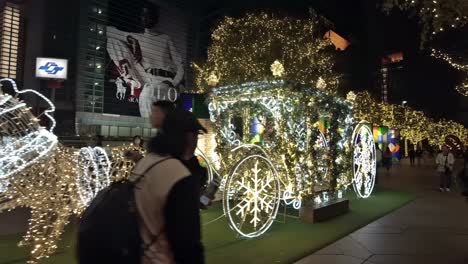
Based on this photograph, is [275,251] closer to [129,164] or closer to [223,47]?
[129,164]

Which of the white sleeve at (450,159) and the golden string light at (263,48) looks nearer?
the white sleeve at (450,159)

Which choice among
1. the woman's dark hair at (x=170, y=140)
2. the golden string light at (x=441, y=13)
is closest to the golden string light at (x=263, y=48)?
the golden string light at (x=441, y=13)

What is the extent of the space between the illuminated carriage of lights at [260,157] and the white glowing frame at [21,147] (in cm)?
328

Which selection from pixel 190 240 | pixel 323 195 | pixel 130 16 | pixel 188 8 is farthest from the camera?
pixel 188 8

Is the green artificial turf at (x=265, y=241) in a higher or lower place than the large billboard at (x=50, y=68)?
lower

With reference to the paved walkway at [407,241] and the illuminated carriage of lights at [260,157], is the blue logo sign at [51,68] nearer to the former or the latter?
the illuminated carriage of lights at [260,157]

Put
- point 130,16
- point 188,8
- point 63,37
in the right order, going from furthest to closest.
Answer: point 188,8, point 130,16, point 63,37

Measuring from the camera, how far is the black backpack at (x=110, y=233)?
6.05ft

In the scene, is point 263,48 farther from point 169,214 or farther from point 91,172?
point 169,214

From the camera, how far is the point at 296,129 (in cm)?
911

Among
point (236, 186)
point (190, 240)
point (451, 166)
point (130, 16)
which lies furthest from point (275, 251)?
point (130, 16)

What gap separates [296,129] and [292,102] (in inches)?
21.0

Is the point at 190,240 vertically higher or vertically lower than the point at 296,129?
lower

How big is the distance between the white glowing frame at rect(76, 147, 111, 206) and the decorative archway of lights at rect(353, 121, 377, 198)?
23.9 feet
